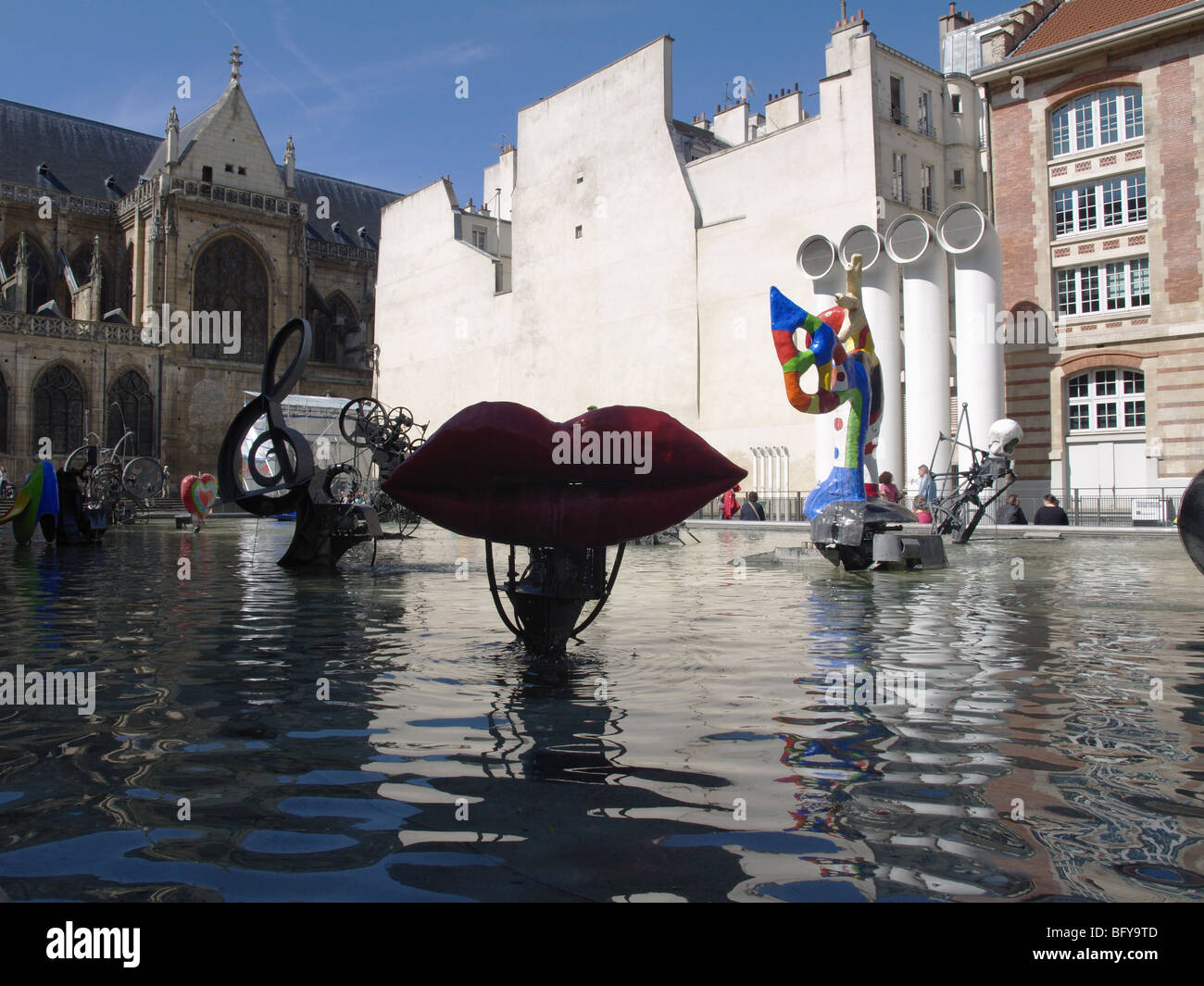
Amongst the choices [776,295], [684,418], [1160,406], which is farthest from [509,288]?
[776,295]

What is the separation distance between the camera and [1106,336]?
31297mm

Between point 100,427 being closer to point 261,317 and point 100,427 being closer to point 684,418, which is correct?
point 261,317

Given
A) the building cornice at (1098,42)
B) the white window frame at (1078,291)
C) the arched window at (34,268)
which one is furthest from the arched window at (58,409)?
the white window frame at (1078,291)

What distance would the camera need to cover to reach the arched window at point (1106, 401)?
102ft

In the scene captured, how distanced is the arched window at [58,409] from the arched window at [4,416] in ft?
4.39

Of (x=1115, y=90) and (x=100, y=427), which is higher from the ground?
(x=1115, y=90)

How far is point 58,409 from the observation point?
51.5m

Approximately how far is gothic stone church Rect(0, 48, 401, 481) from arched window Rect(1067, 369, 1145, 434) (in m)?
42.2

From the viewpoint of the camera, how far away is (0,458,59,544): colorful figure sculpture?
18.9m

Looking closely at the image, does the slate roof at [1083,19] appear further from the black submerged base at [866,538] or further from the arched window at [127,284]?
the arched window at [127,284]

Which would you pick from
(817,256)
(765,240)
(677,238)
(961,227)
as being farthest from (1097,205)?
(677,238)

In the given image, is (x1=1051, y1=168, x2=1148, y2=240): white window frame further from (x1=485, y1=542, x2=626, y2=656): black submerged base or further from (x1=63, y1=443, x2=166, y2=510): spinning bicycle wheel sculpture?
(x1=485, y1=542, x2=626, y2=656): black submerged base

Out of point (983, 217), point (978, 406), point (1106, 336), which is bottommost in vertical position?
point (978, 406)
